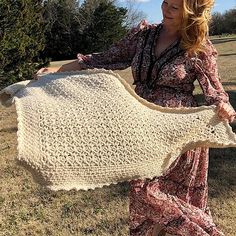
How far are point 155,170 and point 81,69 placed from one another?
0.85m

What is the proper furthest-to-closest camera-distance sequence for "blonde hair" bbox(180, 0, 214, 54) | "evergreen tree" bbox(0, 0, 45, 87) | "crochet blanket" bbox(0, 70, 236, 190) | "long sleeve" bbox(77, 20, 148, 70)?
"evergreen tree" bbox(0, 0, 45, 87) → "long sleeve" bbox(77, 20, 148, 70) → "blonde hair" bbox(180, 0, 214, 54) → "crochet blanket" bbox(0, 70, 236, 190)

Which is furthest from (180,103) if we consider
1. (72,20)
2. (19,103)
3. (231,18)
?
(231,18)

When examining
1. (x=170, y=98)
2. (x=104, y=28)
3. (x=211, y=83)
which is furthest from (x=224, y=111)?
(x=104, y=28)

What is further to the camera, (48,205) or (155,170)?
(48,205)

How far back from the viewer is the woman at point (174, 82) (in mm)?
2781

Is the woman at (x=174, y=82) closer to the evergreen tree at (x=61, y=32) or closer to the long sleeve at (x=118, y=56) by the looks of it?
the long sleeve at (x=118, y=56)

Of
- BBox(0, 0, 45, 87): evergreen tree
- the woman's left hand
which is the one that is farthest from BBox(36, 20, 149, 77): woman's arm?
BBox(0, 0, 45, 87): evergreen tree

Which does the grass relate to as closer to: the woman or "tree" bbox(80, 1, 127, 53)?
the woman

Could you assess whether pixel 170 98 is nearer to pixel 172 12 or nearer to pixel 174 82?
pixel 174 82

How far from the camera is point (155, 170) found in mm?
2551

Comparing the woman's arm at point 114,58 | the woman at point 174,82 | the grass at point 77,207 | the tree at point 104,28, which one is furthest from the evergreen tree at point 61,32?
the woman at point 174,82

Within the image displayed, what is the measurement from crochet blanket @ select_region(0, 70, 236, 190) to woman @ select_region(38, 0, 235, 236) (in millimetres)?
171

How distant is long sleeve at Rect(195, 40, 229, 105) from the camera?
112 inches

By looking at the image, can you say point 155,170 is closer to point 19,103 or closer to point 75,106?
point 75,106
